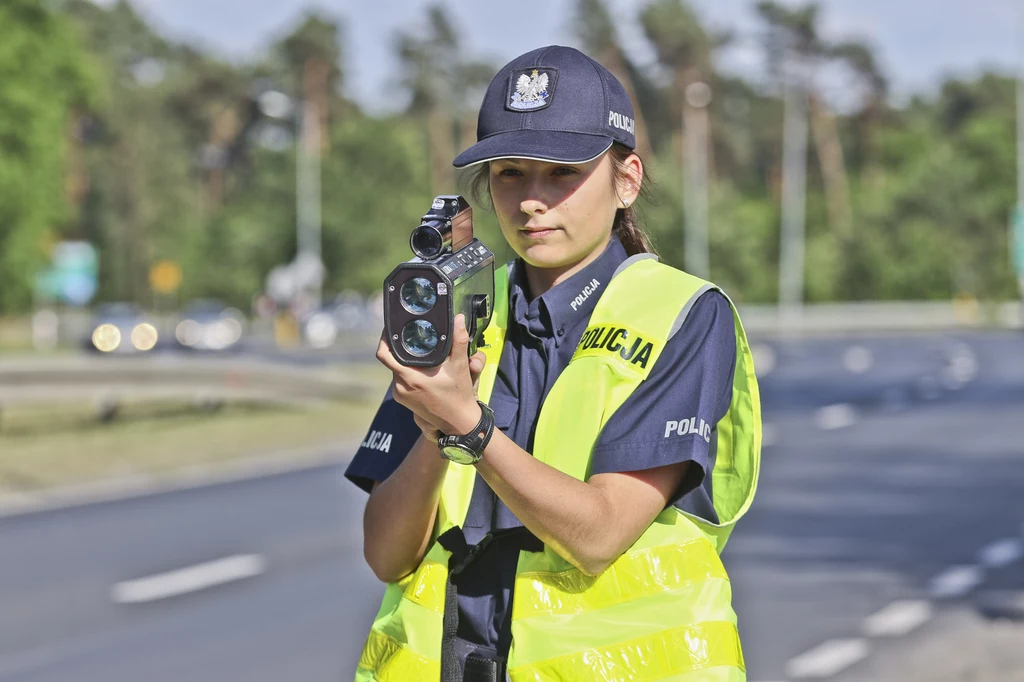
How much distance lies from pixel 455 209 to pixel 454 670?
0.71 meters

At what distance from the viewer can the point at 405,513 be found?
2494mm

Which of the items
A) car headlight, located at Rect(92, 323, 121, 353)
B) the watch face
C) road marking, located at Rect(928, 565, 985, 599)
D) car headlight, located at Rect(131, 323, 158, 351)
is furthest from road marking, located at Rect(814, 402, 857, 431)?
car headlight, located at Rect(131, 323, 158, 351)

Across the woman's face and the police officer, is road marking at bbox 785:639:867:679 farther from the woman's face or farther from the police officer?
the woman's face

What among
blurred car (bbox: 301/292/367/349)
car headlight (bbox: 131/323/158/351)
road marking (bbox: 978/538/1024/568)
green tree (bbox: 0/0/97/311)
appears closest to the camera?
road marking (bbox: 978/538/1024/568)

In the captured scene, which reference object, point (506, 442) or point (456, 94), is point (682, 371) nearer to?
point (506, 442)

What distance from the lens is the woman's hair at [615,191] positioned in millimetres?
2592

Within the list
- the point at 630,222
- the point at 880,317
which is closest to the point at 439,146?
the point at 880,317

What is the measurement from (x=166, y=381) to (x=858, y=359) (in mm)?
26180

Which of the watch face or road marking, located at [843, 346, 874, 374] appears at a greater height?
the watch face

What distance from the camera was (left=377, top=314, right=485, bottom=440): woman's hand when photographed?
2109 millimetres

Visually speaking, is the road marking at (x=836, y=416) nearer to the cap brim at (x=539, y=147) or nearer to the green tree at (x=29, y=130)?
the cap brim at (x=539, y=147)

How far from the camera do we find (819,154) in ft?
283

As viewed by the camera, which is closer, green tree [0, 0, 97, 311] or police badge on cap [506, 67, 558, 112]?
police badge on cap [506, 67, 558, 112]

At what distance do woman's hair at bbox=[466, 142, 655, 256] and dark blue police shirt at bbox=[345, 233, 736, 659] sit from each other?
0.07 metres
